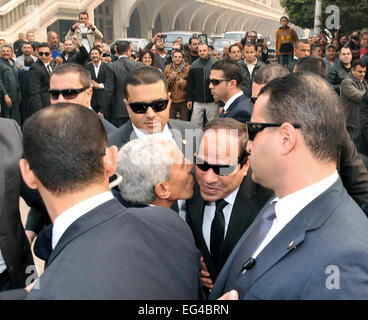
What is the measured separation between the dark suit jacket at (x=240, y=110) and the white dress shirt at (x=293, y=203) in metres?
2.51

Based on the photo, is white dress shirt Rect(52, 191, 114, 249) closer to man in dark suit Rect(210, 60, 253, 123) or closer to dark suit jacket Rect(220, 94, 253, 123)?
dark suit jacket Rect(220, 94, 253, 123)

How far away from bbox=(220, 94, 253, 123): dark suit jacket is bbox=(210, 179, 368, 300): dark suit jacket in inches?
103

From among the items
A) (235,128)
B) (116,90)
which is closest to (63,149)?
(235,128)

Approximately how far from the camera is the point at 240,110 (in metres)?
4.15

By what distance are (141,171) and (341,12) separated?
537 inches

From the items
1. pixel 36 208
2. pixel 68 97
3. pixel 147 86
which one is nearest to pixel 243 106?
pixel 147 86

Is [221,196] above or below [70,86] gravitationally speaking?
below

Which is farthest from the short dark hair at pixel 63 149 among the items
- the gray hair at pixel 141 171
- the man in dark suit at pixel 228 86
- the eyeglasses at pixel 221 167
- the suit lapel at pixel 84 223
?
the man in dark suit at pixel 228 86

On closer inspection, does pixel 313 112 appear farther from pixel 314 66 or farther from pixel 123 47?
pixel 123 47

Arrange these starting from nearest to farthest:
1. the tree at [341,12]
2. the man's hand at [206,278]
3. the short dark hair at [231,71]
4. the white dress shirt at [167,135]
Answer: the man's hand at [206,278] < the white dress shirt at [167,135] < the short dark hair at [231,71] < the tree at [341,12]

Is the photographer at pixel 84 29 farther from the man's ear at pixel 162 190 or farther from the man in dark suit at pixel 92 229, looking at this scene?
the man in dark suit at pixel 92 229

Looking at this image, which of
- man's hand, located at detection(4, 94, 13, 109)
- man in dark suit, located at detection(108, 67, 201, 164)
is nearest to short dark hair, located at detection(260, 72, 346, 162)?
man in dark suit, located at detection(108, 67, 201, 164)

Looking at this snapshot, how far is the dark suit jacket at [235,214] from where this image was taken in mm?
2244
